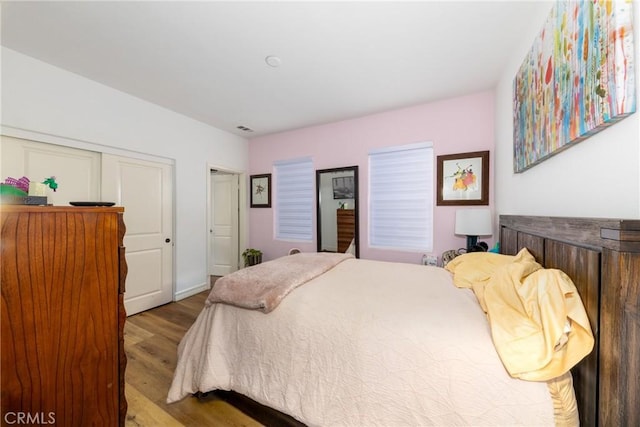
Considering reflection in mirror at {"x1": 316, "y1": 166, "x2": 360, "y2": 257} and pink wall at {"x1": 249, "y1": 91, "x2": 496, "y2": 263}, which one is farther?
reflection in mirror at {"x1": 316, "y1": 166, "x2": 360, "y2": 257}

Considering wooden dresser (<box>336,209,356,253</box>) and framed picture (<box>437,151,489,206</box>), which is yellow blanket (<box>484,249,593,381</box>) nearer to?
framed picture (<box>437,151,489,206</box>)

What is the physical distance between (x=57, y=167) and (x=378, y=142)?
358 centimetres

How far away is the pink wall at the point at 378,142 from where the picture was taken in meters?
2.71

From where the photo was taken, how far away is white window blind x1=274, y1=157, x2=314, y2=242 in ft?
12.4

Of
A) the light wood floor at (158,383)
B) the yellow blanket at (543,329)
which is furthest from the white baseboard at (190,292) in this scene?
the yellow blanket at (543,329)

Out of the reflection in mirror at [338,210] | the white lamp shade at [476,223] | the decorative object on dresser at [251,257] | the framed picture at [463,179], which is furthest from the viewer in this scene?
the decorative object on dresser at [251,257]

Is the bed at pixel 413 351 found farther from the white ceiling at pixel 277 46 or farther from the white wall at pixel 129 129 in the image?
the white wall at pixel 129 129

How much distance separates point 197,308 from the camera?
305 cm

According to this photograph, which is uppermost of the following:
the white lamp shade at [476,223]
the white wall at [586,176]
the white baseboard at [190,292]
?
the white wall at [586,176]

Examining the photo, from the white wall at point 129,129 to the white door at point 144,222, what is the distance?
134 millimetres

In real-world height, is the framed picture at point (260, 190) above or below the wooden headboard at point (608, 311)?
above


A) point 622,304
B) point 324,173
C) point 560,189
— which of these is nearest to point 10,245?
point 622,304

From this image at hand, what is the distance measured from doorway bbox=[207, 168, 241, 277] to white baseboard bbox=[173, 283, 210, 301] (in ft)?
2.28

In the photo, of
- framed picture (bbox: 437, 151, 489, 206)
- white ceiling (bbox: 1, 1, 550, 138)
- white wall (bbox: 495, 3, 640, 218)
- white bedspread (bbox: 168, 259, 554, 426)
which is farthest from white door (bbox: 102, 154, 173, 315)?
white wall (bbox: 495, 3, 640, 218)
